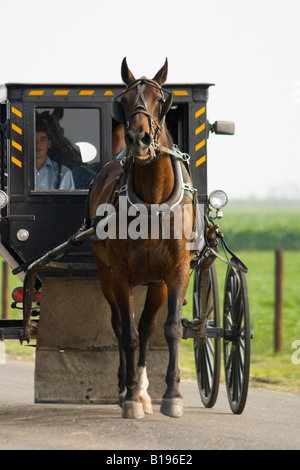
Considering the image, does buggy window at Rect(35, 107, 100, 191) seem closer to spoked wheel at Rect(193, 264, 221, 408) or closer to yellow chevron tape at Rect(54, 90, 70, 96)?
yellow chevron tape at Rect(54, 90, 70, 96)

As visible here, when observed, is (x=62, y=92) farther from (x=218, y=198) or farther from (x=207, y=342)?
(x=207, y=342)

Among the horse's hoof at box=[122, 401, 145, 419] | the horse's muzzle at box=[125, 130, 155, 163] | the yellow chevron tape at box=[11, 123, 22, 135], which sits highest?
the yellow chevron tape at box=[11, 123, 22, 135]

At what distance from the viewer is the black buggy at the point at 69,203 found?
7.72 metres

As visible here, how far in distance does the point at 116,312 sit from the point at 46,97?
1.96 m

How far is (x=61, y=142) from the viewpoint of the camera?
26.3 feet

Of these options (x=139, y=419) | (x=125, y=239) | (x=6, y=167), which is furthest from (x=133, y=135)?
(x=6, y=167)

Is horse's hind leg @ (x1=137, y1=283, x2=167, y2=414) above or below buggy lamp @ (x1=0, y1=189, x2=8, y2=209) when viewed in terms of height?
below

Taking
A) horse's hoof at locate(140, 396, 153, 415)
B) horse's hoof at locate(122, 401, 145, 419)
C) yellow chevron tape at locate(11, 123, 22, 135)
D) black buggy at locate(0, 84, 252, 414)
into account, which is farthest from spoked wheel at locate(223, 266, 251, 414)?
yellow chevron tape at locate(11, 123, 22, 135)

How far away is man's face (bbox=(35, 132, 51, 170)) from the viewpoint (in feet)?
26.3

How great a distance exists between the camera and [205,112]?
7.89m

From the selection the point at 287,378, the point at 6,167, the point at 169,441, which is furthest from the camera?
the point at 287,378

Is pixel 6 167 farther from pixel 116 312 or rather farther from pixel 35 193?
pixel 116 312

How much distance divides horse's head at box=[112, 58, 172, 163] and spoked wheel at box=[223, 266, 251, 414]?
1.81 m

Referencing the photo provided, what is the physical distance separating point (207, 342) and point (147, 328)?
4.56 feet
